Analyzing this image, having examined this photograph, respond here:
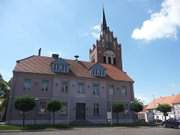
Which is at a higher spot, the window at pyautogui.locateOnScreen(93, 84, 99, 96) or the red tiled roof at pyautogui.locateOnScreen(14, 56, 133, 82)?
the red tiled roof at pyautogui.locateOnScreen(14, 56, 133, 82)

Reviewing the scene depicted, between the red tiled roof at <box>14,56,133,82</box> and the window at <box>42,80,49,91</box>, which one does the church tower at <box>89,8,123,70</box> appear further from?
the window at <box>42,80,49,91</box>

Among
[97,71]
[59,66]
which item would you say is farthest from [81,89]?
[59,66]

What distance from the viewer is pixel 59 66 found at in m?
35.1

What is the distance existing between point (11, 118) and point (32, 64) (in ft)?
29.3

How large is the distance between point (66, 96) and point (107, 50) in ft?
65.5

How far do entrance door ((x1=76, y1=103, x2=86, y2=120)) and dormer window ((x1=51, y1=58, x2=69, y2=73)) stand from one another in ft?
19.3

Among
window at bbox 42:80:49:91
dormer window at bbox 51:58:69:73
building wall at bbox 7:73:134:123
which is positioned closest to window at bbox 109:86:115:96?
building wall at bbox 7:73:134:123

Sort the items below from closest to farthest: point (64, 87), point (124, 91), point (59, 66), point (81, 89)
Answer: point (64, 87) → point (59, 66) → point (81, 89) → point (124, 91)

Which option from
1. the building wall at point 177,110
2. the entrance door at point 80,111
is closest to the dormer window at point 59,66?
the entrance door at point 80,111

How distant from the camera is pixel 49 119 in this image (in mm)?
31875

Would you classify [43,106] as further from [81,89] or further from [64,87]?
[81,89]

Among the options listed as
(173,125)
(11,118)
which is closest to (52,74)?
(11,118)

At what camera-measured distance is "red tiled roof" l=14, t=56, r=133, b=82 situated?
108ft

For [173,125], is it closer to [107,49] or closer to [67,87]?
[67,87]
